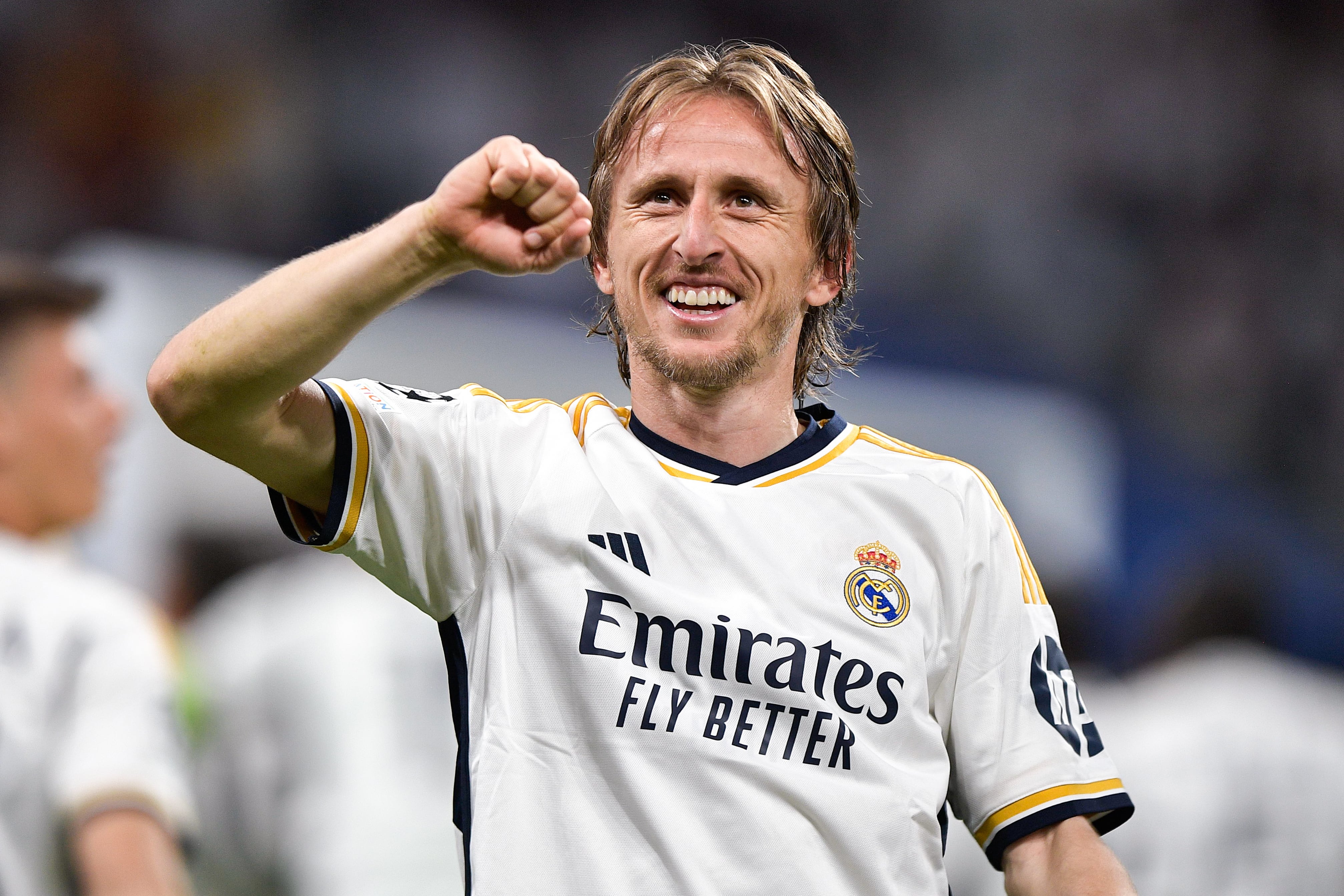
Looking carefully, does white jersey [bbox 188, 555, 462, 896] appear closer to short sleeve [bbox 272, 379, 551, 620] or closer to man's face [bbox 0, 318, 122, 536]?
man's face [bbox 0, 318, 122, 536]

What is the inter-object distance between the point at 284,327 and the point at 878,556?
0.80 m

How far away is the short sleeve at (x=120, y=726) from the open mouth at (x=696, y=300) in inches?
75.6

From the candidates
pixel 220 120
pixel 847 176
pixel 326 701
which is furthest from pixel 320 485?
pixel 220 120

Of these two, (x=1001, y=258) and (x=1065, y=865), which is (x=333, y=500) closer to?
(x=1065, y=865)

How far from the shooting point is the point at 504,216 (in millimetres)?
1165

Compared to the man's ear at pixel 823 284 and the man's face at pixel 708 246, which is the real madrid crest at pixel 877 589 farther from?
the man's ear at pixel 823 284

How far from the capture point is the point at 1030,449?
Answer: 398 cm

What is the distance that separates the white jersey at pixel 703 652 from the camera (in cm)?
130

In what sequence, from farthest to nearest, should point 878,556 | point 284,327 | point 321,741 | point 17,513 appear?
point 321,741 → point 17,513 → point 878,556 → point 284,327

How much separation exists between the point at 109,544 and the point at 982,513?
225 centimetres

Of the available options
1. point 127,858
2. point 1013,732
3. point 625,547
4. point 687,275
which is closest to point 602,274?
point 687,275

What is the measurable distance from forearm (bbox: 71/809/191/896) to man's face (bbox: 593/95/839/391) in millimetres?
1879

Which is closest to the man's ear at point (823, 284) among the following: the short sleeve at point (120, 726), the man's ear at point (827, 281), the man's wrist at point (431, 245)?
the man's ear at point (827, 281)

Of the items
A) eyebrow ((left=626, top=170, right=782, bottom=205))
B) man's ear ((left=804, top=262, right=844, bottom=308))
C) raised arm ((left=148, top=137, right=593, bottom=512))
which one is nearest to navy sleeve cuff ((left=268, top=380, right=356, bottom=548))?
raised arm ((left=148, top=137, right=593, bottom=512))
